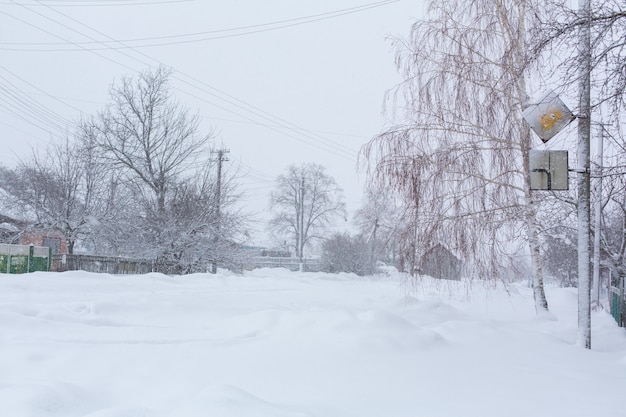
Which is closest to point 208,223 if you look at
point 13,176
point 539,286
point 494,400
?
point 13,176

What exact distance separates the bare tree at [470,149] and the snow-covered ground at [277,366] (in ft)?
8.56

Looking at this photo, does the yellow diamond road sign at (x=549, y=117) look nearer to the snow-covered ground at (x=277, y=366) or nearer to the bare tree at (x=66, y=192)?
the snow-covered ground at (x=277, y=366)

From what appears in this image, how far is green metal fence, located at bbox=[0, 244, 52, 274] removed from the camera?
1895cm

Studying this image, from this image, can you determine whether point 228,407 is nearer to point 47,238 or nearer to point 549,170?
point 549,170

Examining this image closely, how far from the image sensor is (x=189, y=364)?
219 inches

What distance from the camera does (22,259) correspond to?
64.6 ft

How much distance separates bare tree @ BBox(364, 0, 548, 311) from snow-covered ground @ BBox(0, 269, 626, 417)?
2.61 m

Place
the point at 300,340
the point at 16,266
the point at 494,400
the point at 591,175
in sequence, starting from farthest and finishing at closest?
the point at 16,266 → the point at 591,175 → the point at 300,340 → the point at 494,400

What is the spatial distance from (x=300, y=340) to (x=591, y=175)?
200 inches

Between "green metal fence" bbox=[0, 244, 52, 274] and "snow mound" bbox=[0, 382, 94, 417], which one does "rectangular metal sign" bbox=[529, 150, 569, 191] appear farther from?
"green metal fence" bbox=[0, 244, 52, 274]

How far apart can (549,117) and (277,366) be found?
529 centimetres

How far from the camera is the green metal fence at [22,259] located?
746 inches

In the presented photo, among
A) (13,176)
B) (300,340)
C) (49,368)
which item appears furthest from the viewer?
(13,176)

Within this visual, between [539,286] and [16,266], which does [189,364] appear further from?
[16,266]
